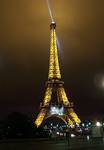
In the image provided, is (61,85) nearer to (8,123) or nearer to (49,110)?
(49,110)

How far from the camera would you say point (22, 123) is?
250 ft

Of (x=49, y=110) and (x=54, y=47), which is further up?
(x=54, y=47)

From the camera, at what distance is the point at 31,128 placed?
256ft

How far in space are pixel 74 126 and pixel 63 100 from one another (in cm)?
991

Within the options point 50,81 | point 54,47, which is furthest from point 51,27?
point 50,81

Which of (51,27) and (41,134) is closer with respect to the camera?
(41,134)

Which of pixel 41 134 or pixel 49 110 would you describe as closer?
pixel 41 134

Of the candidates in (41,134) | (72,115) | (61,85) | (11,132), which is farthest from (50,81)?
(11,132)

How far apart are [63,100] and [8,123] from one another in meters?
22.8

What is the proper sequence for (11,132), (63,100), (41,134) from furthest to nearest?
1. (63,100)
2. (41,134)
3. (11,132)

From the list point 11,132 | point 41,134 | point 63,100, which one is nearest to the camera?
point 11,132

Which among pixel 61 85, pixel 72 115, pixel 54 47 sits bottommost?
pixel 72 115

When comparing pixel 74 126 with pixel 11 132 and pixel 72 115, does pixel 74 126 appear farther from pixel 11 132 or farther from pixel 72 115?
→ pixel 11 132

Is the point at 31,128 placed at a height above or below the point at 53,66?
below
